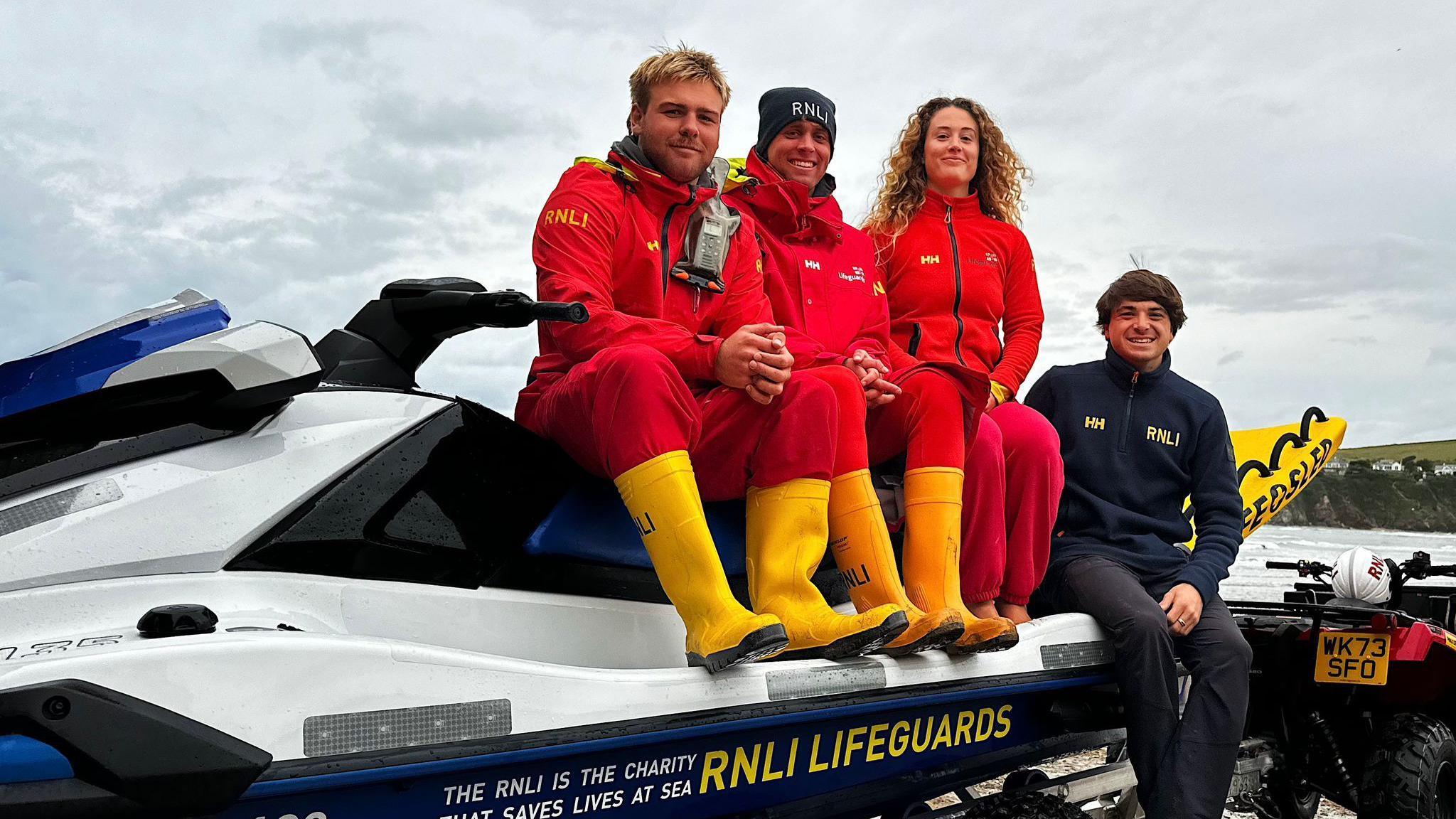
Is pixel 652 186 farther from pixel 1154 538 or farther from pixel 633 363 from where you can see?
pixel 1154 538

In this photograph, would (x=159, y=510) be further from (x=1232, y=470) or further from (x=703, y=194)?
(x=1232, y=470)

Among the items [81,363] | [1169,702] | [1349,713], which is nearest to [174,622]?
[81,363]

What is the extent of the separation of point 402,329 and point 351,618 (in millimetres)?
668

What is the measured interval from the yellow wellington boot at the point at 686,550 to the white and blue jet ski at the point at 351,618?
0.09 m

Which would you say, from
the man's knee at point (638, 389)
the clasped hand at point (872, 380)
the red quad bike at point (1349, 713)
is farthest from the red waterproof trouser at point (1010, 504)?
the red quad bike at point (1349, 713)

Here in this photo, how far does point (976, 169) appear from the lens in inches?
150

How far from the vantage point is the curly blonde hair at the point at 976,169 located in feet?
12.4

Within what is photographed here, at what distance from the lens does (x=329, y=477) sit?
6.91ft

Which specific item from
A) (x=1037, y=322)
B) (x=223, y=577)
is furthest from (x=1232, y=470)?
(x=223, y=577)

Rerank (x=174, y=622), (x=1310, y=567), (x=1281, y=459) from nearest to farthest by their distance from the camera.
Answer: (x=174, y=622) < (x=1310, y=567) < (x=1281, y=459)

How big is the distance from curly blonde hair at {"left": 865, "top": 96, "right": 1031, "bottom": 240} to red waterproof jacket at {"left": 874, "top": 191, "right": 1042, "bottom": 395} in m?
0.09

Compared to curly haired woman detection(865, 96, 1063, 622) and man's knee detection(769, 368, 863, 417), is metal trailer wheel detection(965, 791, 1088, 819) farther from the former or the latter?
man's knee detection(769, 368, 863, 417)

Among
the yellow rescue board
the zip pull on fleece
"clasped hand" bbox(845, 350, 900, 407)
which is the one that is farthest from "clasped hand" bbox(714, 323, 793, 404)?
the yellow rescue board

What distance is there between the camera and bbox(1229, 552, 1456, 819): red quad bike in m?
3.87
